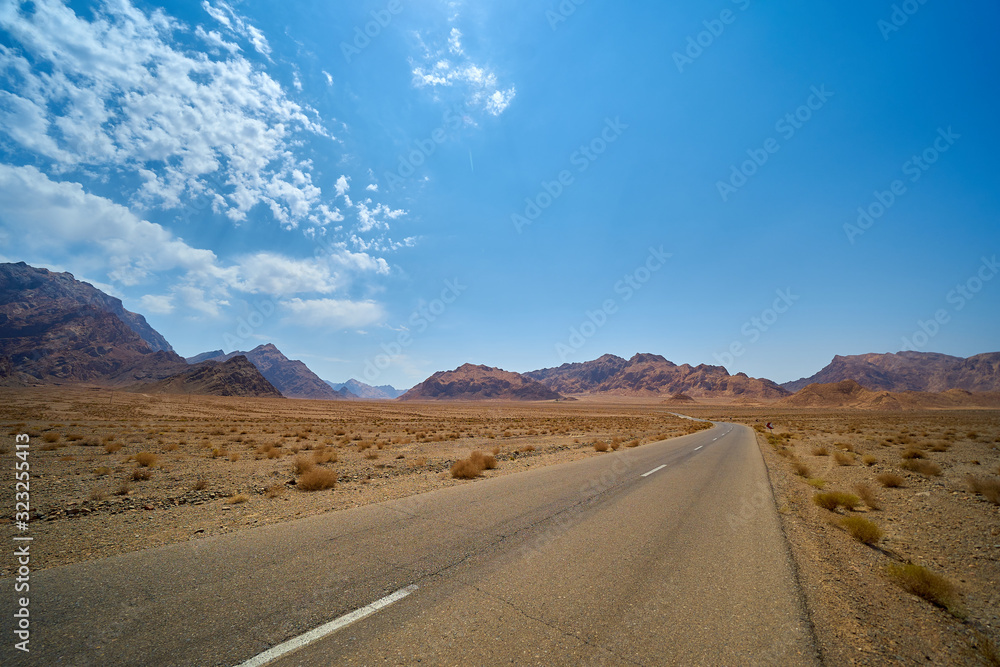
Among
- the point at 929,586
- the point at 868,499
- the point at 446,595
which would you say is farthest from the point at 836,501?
the point at 446,595

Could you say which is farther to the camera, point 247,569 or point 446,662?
point 247,569

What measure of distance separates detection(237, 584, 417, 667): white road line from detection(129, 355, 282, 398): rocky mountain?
13484cm

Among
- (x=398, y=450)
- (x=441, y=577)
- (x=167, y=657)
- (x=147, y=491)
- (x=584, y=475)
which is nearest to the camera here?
(x=167, y=657)

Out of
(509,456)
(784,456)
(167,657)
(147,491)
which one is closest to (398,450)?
(509,456)

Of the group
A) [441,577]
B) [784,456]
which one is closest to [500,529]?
[441,577]

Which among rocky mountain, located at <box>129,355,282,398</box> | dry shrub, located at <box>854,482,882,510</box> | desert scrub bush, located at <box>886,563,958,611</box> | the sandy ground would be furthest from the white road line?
rocky mountain, located at <box>129,355,282,398</box>

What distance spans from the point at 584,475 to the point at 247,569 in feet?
30.4

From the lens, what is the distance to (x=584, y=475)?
38.8 ft

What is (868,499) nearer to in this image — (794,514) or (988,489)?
(988,489)

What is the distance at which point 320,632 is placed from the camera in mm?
3273

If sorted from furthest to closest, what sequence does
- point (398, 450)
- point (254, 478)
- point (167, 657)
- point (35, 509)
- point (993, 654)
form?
1. point (398, 450)
2. point (254, 478)
3. point (35, 509)
4. point (993, 654)
5. point (167, 657)

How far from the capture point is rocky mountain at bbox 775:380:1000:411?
118 m

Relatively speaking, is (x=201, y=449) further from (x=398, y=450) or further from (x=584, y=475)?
(x=584, y=475)

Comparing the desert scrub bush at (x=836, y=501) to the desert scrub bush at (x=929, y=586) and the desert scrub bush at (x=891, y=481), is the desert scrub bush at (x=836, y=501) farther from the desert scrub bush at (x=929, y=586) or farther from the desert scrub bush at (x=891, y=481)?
the desert scrub bush at (x=929, y=586)
